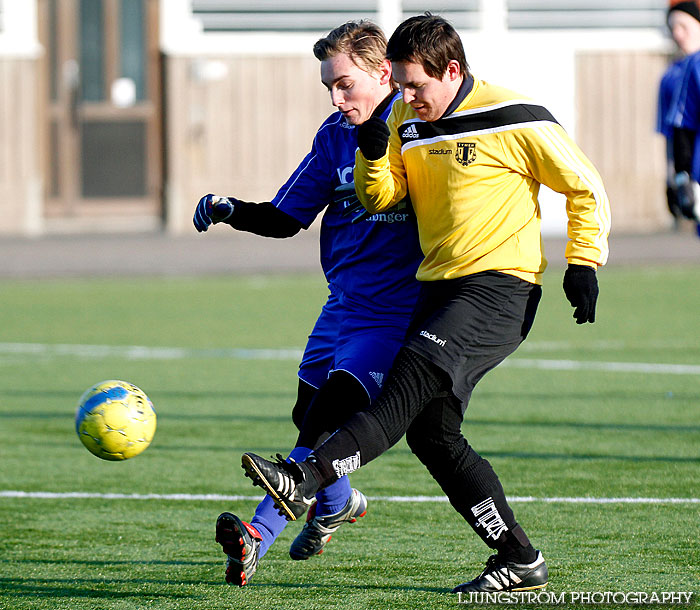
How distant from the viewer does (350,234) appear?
5062mm

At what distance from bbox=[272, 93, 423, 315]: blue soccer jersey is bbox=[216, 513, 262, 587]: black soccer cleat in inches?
37.8

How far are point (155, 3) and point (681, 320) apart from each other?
1481cm

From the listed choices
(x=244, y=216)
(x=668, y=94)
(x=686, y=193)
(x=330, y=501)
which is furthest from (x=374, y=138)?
(x=668, y=94)

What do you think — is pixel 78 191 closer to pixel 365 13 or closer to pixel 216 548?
pixel 365 13

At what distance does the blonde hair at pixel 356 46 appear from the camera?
4.76 meters

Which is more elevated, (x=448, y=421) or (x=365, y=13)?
(x=365, y=13)

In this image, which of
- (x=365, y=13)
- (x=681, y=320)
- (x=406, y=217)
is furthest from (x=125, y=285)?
(x=406, y=217)

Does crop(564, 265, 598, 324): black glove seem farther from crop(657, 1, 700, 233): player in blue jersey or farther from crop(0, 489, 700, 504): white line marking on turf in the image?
crop(657, 1, 700, 233): player in blue jersey

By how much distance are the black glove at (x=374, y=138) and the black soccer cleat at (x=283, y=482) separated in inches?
41.5

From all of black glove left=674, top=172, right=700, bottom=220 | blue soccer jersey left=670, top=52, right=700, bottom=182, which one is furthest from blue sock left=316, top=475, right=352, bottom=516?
blue soccer jersey left=670, top=52, right=700, bottom=182

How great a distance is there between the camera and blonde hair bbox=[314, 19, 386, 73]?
476 centimetres

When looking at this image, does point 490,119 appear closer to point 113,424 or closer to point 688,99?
point 113,424

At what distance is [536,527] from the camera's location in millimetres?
5602

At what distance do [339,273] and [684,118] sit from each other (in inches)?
157
